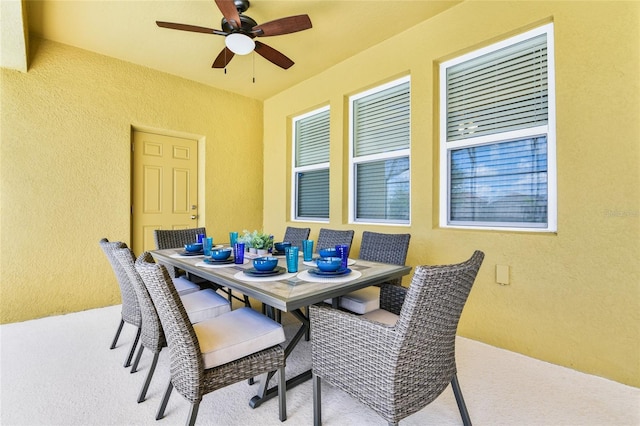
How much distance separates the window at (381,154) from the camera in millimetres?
3201

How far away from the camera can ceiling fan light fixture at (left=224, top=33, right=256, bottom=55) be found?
2330 mm

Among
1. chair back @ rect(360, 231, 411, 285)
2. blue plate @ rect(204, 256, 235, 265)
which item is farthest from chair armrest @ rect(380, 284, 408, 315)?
blue plate @ rect(204, 256, 235, 265)

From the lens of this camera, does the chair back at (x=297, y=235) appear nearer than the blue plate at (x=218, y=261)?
No

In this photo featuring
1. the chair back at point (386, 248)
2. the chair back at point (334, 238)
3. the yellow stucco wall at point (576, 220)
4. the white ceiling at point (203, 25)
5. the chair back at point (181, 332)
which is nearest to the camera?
the chair back at point (181, 332)

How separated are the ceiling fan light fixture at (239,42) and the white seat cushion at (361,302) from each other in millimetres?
2093

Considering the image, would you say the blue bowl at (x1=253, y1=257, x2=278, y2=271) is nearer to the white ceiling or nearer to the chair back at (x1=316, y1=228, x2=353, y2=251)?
the chair back at (x1=316, y1=228, x2=353, y2=251)

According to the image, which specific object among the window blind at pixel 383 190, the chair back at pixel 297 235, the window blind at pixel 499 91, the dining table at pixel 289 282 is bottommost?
the dining table at pixel 289 282

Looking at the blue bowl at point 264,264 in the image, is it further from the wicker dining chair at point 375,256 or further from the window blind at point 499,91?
the window blind at point 499,91

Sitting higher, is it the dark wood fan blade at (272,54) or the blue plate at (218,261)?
the dark wood fan blade at (272,54)

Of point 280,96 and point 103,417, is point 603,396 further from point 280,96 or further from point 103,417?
point 280,96

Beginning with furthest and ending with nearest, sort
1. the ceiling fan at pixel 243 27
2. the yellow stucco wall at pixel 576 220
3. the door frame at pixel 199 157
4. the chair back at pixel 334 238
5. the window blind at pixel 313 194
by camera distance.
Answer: the window blind at pixel 313 194 → the door frame at pixel 199 157 → the chair back at pixel 334 238 → the ceiling fan at pixel 243 27 → the yellow stucco wall at pixel 576 220

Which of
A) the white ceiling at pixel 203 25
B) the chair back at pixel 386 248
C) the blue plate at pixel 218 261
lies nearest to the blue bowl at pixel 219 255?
the blue plate at pixel 218 261

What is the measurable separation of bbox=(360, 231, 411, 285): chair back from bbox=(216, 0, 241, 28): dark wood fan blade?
6.66 ft

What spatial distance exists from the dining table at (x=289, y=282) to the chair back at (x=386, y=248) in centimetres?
47
